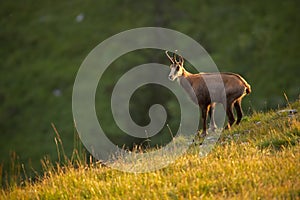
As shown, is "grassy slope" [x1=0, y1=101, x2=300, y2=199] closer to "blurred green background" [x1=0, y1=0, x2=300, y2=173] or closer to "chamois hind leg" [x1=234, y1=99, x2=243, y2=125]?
"chamois hind leg" [x1=234, y1=99, x2=243, y2=125]

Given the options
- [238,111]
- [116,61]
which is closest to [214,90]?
[238,111]

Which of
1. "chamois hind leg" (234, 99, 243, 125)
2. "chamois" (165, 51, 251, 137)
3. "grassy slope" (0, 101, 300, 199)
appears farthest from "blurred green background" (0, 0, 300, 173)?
"grassy slope" (0, 101, 300, 199)

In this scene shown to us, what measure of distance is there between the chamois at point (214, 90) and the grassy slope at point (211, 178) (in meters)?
3.31

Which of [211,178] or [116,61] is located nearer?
[211,178]

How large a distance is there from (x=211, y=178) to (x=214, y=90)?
669 centimetres

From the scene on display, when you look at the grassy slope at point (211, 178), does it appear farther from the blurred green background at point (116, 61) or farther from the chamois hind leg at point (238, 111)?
the blurred green background at point (116, 61)

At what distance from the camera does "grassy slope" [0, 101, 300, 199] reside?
7.28 metres

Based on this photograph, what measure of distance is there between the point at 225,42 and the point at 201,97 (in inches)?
1412

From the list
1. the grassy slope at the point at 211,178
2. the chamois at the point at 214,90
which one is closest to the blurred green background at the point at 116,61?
the chamois at the point at 214,90

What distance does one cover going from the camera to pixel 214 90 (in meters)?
14.3

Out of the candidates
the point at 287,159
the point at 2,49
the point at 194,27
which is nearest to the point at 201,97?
the point at 287,159

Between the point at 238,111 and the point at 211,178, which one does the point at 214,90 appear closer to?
the point at 238,111

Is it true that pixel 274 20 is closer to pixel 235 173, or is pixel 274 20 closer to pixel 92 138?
pixel 92 138

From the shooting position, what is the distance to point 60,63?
53.4m
